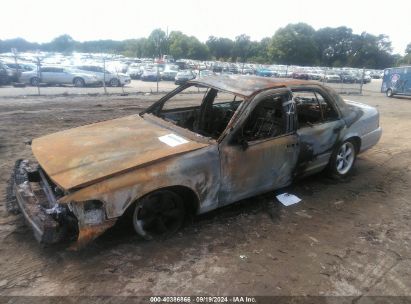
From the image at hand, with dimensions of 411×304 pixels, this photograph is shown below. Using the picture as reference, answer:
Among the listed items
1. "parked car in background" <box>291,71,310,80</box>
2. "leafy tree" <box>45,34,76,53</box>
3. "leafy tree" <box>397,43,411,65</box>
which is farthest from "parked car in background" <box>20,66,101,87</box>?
"leafy tree" <box>45,34,76,53</box>

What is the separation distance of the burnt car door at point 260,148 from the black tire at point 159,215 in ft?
1.70

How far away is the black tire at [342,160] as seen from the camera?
17.3 feet

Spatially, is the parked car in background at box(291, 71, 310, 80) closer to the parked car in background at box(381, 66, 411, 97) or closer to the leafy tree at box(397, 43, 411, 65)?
the parked car in background at box(381, 66, 411, 97)

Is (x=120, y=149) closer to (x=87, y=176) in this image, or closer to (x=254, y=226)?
(x=87, y=176)

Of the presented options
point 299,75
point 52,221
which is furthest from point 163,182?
point 299,75

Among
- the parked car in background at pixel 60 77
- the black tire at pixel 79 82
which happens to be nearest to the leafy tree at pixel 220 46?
the parked car in background at pixel 60 77

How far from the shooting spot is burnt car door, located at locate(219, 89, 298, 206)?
3.89m

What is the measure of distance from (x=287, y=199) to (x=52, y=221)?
2937 mm

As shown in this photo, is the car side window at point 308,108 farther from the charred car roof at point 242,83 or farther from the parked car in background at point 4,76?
the parked car in background at point 4,76

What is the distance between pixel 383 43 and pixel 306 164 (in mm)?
115276

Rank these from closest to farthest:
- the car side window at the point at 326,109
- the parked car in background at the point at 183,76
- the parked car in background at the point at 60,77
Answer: the car side window at the point at 326,109 → the parked car in background at the point at 60,77 → the parked car in background at the point at 183,76

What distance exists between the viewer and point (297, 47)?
277 ft

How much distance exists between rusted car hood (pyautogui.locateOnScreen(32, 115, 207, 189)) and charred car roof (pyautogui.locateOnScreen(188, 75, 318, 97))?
35.9 inches

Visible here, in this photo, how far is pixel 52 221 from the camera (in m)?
3.18
